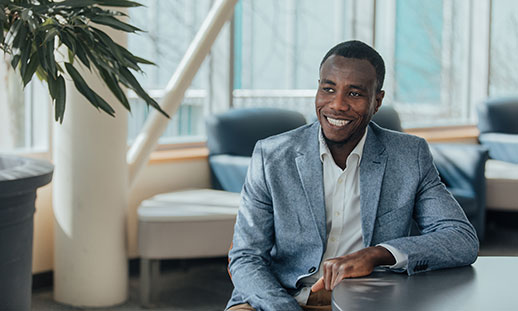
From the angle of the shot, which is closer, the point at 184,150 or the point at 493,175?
the point at 184,150

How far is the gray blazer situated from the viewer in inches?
72.6

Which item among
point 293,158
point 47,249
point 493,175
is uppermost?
point 293,158

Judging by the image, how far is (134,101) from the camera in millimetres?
4648

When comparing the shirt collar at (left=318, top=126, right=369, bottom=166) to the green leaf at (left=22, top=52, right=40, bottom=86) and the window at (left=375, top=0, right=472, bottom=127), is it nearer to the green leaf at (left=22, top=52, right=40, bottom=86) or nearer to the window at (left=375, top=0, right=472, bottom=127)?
the green leaf at (left=22, top=52, right=40, bottom=86)

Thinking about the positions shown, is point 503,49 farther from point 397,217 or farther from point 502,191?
point 397,217

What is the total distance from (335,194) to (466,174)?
3.11 meters

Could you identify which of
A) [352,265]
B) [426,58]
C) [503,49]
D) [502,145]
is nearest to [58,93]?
[352,265]

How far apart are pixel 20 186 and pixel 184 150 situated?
2.34 m

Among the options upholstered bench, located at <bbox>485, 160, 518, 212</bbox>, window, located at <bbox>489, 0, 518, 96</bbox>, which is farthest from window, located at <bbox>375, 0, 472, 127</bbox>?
upholstered bench, located at <bbox>485, 160, 518, 212</bbox>

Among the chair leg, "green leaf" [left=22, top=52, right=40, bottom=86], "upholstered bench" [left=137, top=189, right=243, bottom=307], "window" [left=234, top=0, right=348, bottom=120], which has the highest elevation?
"window" [left=234, top=0, right=348, bottom=120]

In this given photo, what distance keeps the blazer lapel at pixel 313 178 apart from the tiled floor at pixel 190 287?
1926 millimetres

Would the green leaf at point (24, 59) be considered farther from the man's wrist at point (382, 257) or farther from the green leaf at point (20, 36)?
the man's wrist at point (382, 257)

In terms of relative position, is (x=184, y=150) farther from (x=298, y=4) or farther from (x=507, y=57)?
(x=507, y=57)

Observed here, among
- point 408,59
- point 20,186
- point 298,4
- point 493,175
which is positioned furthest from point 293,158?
point 408,59
